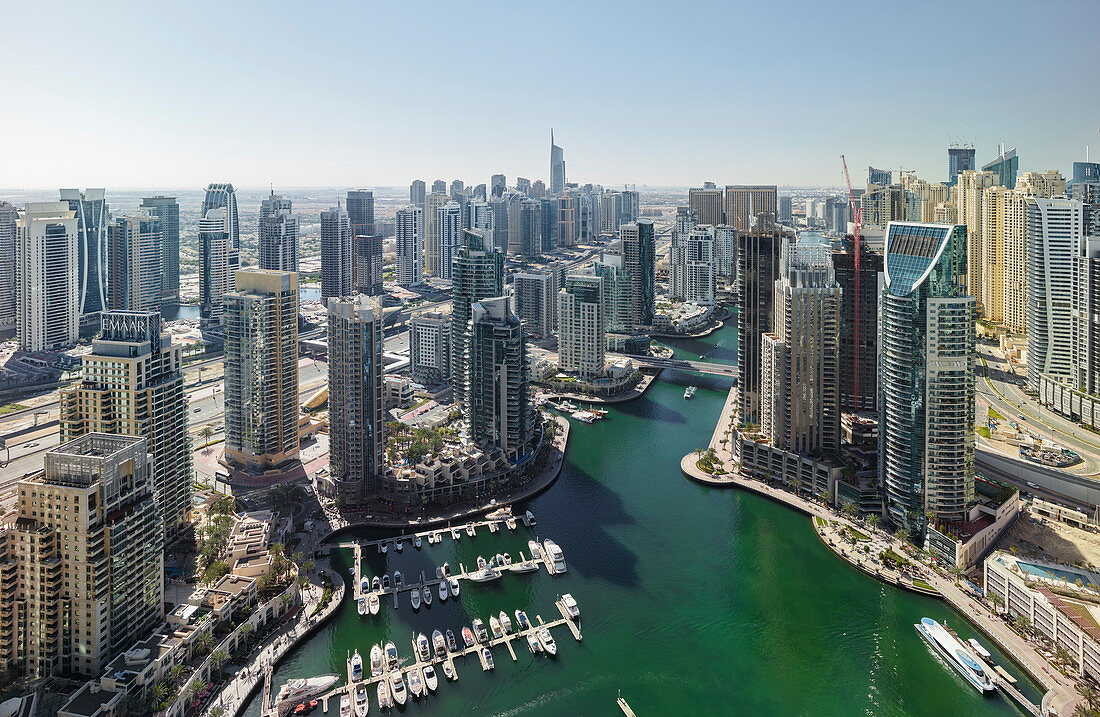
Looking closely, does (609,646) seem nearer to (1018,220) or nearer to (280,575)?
(280,575)

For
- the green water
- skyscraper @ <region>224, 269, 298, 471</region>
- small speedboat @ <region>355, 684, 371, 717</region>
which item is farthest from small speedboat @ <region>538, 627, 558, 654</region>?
skyscraper @ <region>224, 269, 298, 471</region>

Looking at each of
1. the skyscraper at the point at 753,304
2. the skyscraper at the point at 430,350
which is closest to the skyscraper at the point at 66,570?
the skyscraper at the point at 430,350

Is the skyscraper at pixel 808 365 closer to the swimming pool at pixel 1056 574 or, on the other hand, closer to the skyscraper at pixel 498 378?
the swimming pool at pixel 1056 574

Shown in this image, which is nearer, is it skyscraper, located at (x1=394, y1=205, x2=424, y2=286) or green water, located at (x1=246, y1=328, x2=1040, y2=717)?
green water, located at (x1=246, y1=328, x2=1040, y2=717)

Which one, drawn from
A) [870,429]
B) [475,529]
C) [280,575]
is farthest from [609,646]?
[870,429]

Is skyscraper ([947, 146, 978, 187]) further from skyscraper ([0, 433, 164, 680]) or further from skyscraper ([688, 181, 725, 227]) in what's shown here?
skyscraper ([0, 433, 164, 680])

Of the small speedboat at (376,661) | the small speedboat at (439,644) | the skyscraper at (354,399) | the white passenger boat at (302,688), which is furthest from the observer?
the skyscraper at (354,399)
